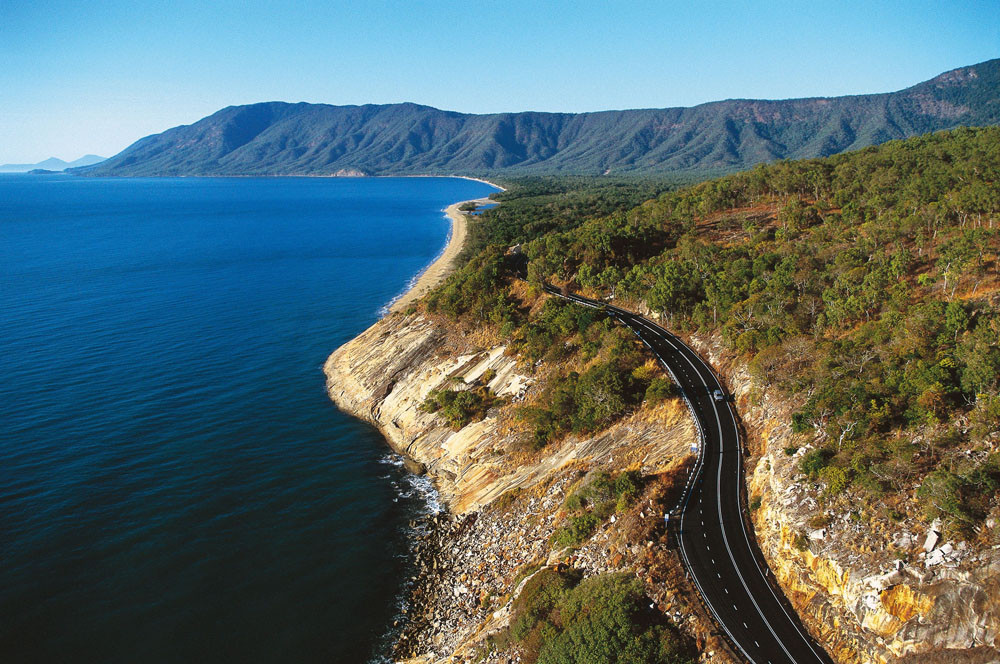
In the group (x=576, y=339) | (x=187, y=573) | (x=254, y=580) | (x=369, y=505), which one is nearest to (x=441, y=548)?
(x=369, y=505)

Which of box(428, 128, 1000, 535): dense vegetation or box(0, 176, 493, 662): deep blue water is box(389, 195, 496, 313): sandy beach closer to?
box(0, 176, 493, 662): deep blue water

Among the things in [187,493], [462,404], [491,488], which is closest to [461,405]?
[462,404]

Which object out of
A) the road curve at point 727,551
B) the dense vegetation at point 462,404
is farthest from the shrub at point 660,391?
the dense vegetation at point 462,404

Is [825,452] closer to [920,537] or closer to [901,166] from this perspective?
[920,537]

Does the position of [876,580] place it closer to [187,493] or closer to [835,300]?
[835,300]

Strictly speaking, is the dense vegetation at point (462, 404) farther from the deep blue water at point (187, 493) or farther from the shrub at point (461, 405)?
the deep blue water at point (187, 493)

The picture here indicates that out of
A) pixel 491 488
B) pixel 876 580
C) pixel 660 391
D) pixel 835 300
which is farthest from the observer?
pixel 835 300
